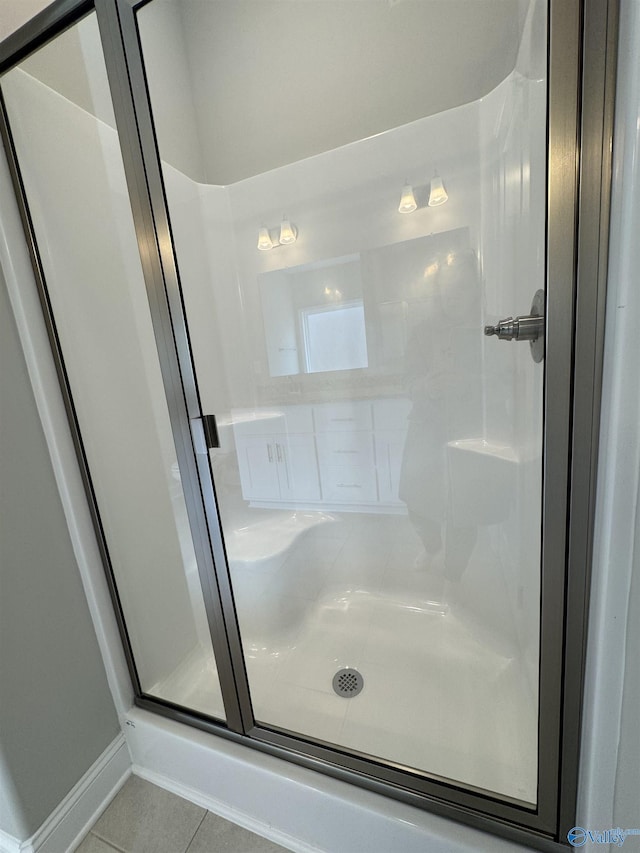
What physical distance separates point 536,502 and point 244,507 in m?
1.17

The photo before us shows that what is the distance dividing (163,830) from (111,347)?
1.35 metres

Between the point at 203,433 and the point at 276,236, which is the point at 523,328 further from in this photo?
the point at 276,236

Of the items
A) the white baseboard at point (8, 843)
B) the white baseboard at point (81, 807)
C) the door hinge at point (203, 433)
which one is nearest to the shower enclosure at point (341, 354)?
the door hinge at point (203, 433)

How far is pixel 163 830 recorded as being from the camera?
97 centimetres

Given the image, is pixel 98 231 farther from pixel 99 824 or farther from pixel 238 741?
pixel 99 824

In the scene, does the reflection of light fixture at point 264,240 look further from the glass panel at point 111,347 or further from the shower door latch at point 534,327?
the shower door latch at point 534,327

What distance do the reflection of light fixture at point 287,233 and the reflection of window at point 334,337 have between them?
31cm

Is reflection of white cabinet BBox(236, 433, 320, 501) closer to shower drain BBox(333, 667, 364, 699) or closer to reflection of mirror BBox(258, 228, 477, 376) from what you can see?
reflection of mirror BBox(258, 228, 477, 376)

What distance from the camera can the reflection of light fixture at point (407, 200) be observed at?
4.60 feet

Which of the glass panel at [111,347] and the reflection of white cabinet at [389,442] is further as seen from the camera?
the reflection of white cabinet at [389,442]

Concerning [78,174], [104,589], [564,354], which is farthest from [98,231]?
[564,354]

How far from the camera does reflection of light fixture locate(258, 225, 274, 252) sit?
167 cm

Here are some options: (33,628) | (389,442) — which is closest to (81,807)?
(33,628)

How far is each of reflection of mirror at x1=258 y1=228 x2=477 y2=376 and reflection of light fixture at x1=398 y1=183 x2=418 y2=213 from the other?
124mm
